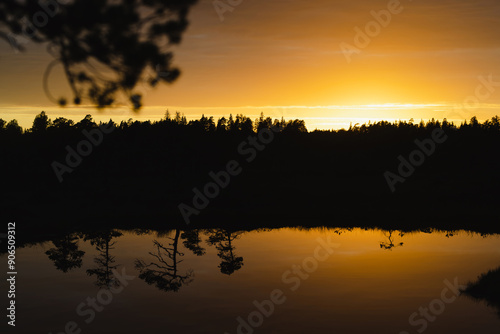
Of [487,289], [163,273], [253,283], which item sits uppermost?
[163,273]

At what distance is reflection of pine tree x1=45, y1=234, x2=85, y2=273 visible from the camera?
33188 millimetres

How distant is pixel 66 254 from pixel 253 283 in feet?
49.4

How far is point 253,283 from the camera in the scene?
97.9 ft

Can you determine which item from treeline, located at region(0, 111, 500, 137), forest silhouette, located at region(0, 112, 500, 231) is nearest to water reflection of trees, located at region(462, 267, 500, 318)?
forest silhouette, located at region(0, 112, 500, 231)

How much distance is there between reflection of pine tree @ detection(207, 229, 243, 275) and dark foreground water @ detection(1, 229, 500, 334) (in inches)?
3.8

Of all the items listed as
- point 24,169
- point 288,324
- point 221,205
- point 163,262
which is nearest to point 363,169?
point 221,205

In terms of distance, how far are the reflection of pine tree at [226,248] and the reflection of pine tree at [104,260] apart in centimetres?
711

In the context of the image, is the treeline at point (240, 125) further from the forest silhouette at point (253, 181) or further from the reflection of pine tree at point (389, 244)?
the reflection of pine tree at point (389, 244)

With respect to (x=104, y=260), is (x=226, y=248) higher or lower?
higher

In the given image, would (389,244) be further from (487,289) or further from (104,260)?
(104,260)

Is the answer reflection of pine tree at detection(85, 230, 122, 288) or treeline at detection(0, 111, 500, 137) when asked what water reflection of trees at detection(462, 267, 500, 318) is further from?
treeline at detection(0, 111, 500, 137)

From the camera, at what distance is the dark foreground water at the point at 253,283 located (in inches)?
884

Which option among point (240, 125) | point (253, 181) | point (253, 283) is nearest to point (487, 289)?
point (253, 283)

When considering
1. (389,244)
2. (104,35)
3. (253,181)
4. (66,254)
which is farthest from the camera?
(253,181)
